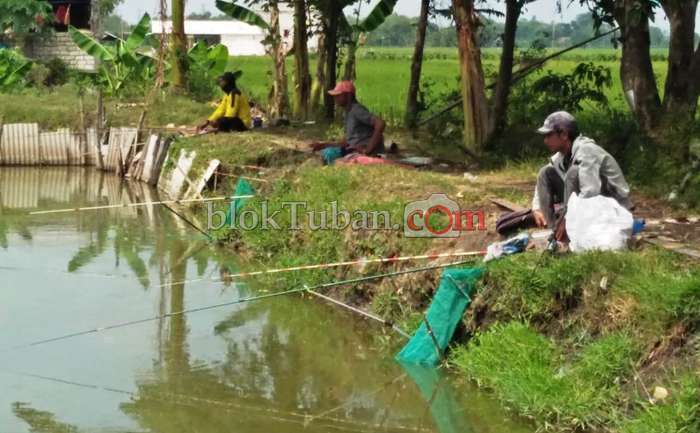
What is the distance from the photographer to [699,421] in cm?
455

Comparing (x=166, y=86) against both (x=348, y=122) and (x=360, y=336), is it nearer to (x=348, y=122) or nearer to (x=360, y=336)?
(x=348, y=122)

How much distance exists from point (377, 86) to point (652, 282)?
59.3 feet

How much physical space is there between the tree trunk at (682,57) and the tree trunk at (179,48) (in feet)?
33.4

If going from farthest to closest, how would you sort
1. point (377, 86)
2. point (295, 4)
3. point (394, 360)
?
point (377, 86)
point (295, 4)
point (394, 360)

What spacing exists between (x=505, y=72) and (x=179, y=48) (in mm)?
8454

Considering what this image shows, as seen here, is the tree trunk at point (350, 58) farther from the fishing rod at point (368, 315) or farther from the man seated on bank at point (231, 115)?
the fishing rod at point (368, 315)

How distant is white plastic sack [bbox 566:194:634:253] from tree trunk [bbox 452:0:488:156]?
5.40 m

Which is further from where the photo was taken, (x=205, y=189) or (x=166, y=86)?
(x=166, y=86)

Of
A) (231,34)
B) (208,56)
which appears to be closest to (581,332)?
(208,56)

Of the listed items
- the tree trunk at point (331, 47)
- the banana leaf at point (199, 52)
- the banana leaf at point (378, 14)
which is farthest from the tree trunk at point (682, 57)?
the banana leaf at point (199, 52)

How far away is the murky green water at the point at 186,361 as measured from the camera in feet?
18.7

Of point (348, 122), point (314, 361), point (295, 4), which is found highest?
point (295, 4)

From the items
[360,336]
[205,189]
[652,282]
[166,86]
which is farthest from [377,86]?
[652,282]

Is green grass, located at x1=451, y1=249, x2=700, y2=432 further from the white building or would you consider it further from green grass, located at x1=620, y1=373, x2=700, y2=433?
the white building
